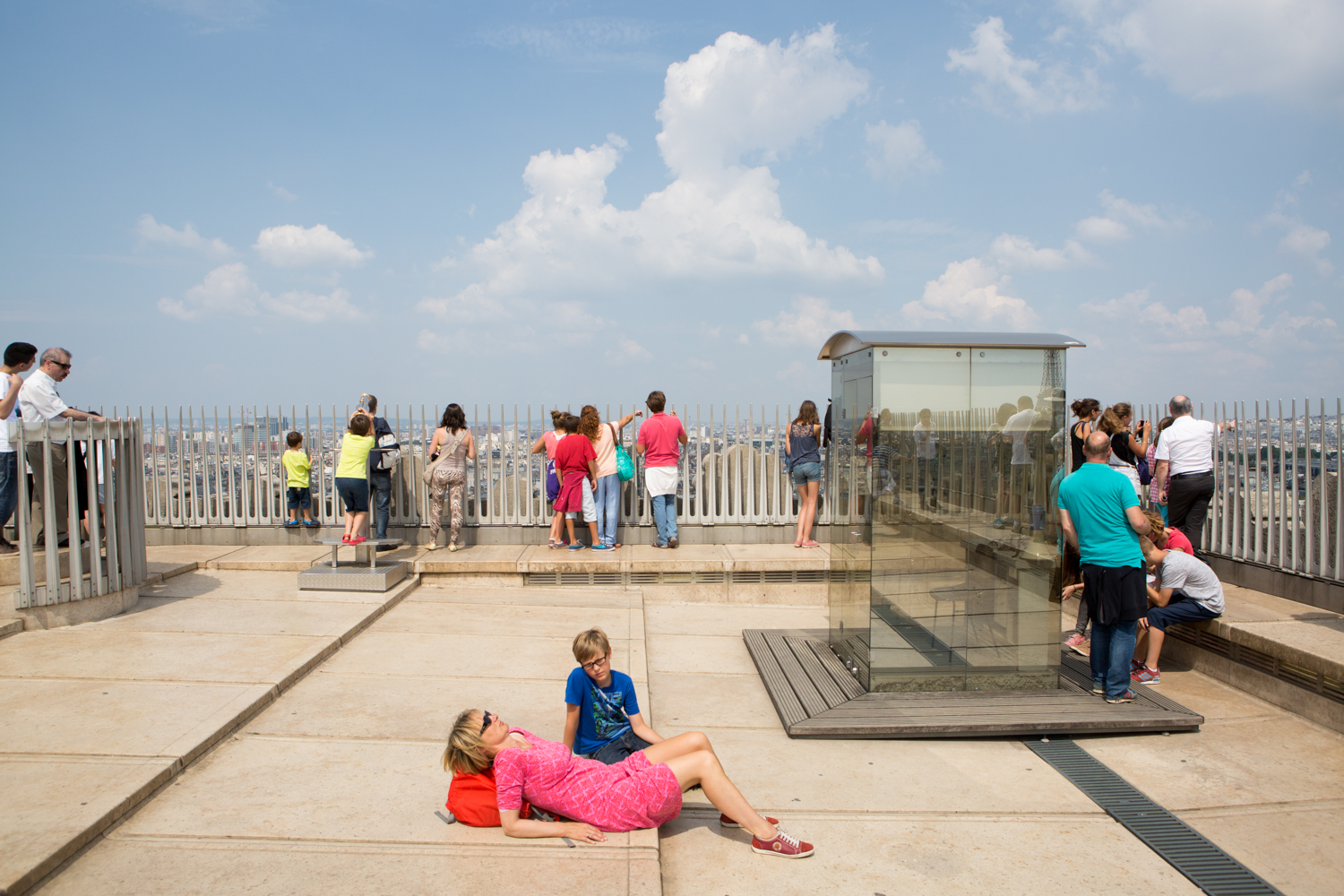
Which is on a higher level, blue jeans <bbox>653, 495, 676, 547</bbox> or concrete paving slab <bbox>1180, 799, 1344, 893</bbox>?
blue jeans <bbox>653, 495, 676, 547</bbox>

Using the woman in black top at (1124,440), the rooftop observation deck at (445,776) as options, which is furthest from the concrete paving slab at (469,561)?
the woman in black top at (1124,440)

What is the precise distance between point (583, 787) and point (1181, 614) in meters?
4.98

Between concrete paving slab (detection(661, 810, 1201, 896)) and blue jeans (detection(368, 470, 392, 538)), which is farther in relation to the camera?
blue jeans (detection(368, 470, 392, 538))

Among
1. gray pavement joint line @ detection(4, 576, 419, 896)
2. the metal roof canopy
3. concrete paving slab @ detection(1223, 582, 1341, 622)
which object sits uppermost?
the metal roof canopy

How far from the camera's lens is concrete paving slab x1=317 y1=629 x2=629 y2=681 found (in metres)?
6.02

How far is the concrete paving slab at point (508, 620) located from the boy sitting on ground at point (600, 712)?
3.09m

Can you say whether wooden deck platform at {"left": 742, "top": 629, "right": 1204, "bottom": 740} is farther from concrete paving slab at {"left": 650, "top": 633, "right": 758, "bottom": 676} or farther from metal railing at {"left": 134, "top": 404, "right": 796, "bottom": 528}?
metal railing at {"left": 134, "top": 404, "right": 796, "bottom": 528}

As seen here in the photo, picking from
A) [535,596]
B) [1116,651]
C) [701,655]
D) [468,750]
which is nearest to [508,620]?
[535,596]

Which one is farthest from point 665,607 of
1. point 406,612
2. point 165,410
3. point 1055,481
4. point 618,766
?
point 165,410

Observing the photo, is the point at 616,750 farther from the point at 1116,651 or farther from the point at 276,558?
the point at 276,558

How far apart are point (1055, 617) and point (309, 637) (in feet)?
18.1

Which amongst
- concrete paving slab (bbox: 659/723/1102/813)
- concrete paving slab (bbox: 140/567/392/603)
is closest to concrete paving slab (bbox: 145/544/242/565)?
concrete paving slab (bbox: 140/567/392/603)

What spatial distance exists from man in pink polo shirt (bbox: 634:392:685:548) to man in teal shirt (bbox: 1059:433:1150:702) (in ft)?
17.9

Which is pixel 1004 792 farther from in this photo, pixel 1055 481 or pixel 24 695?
pixel 24 695
